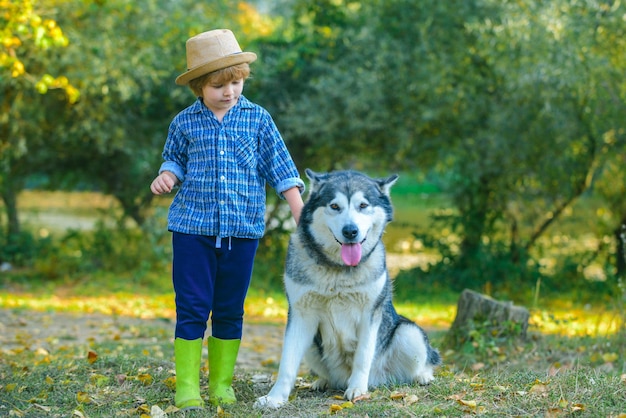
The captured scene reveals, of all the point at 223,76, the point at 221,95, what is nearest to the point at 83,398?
the point at 221,95

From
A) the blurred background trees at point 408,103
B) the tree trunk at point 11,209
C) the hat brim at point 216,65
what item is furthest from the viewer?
the tree trunk at point 11,209

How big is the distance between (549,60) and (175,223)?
23.5 feet

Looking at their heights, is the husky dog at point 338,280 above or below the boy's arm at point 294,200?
below

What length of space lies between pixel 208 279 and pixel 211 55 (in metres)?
1.31

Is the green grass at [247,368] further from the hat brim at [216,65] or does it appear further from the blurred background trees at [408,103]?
the hat brim at [216,65]

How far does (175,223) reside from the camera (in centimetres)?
455

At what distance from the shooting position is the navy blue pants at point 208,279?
4.54 meters

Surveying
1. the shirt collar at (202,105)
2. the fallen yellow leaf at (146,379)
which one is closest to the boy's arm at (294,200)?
the shirt collar at (202,105)

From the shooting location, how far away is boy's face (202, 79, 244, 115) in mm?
4504

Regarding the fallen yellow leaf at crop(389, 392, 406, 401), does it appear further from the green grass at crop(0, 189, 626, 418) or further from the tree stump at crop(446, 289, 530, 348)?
the tree stump at crop(446, 289, 530, 348)

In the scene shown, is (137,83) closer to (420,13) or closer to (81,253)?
(81,253)

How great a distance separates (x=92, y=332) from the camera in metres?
8.42

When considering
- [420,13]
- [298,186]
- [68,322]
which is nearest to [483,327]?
[298,186]

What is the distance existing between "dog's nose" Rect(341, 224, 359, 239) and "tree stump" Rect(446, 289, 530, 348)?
10.9 ft
